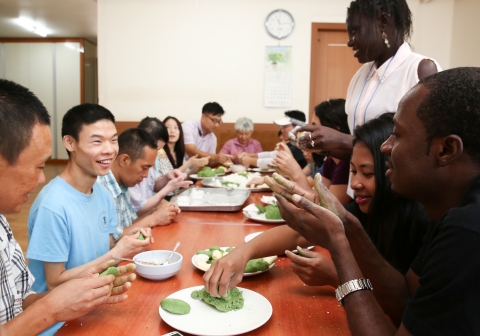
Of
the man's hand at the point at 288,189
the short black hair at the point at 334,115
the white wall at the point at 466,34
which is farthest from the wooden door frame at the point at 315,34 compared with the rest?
the man's hand at the point at 288,189

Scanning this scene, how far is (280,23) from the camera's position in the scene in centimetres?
564

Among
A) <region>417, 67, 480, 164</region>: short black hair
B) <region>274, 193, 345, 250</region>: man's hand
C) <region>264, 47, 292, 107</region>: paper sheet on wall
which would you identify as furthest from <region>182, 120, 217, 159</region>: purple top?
<region>417, 67, 480, 164</region>: short black hair

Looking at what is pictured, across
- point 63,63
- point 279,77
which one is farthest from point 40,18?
point 279,77

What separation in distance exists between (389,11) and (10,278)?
71.0 inches

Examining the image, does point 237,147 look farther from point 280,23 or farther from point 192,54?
point 280,23

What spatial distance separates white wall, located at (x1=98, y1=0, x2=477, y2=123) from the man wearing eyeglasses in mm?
598

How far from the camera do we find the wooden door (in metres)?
5.68

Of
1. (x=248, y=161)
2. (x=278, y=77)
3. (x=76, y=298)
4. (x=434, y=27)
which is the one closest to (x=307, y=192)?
(x=76, y=298)

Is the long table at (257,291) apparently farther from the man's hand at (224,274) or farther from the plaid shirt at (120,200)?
the plaid shirt at (120,200)

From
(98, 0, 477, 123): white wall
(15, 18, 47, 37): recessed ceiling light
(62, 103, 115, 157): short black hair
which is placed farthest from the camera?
(15, 18, 47, 37): recessed ceiling light

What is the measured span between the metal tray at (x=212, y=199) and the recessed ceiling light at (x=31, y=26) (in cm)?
668

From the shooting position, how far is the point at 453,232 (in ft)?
2.38

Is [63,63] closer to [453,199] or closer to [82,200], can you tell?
[82,200]

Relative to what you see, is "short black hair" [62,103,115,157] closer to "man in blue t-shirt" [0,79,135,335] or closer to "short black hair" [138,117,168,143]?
"man in blue t-shirt" [0,79,135,335]
